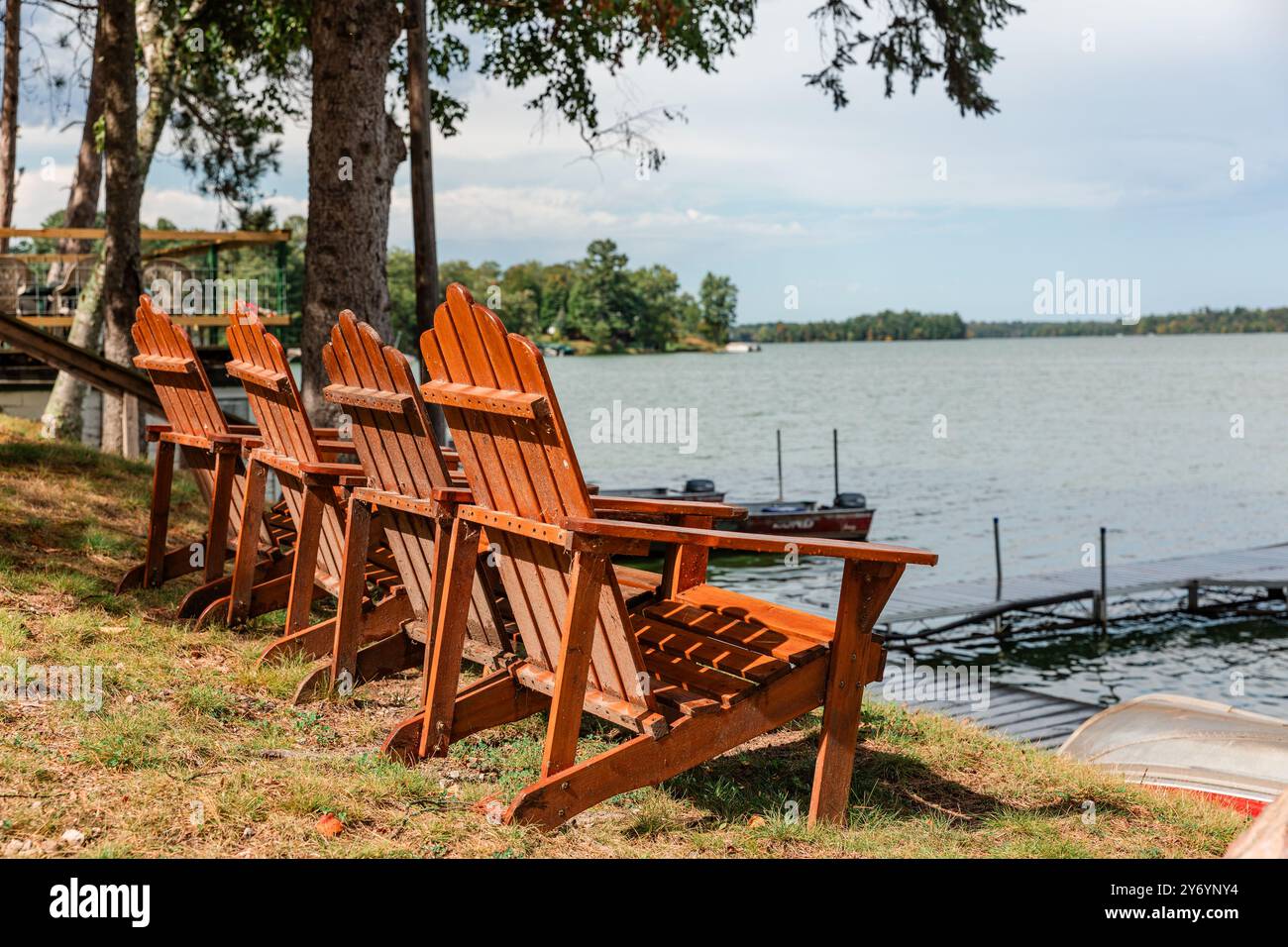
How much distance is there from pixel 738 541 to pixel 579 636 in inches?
23.1

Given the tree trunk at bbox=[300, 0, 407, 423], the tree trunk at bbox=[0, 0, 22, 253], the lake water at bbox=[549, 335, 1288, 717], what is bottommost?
the lake water at bbox=[549, 335, 1288, 717]

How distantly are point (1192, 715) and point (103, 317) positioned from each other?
40.3 feet

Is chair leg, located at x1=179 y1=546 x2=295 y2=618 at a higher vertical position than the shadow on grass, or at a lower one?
higher

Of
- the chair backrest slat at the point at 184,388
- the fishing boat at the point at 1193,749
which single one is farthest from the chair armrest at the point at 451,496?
the fishing boat at the point at 1193,749

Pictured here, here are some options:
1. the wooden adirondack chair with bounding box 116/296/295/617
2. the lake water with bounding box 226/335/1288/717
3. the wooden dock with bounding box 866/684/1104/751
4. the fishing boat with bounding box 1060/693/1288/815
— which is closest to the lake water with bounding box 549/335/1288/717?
the lake water with bounding box 226/335/1288/717

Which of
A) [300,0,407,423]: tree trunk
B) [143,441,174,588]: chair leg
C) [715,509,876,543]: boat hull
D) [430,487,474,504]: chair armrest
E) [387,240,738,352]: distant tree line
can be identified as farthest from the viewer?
[387,240,738,352]: distant tree line

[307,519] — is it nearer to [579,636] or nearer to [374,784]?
[374,784]

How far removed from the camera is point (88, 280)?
16344 mm

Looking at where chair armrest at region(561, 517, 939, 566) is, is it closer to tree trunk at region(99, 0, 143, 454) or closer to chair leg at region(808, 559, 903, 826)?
chair leg at region(808, 559, 903, 826)

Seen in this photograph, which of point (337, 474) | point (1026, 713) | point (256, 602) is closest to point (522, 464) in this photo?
point (337, 474)

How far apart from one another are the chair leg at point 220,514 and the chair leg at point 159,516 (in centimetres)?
33

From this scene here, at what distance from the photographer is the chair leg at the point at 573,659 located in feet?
11.9

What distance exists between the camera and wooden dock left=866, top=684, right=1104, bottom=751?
12102mm

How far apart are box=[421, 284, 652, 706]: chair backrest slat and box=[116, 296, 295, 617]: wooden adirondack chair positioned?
7.49 feet
